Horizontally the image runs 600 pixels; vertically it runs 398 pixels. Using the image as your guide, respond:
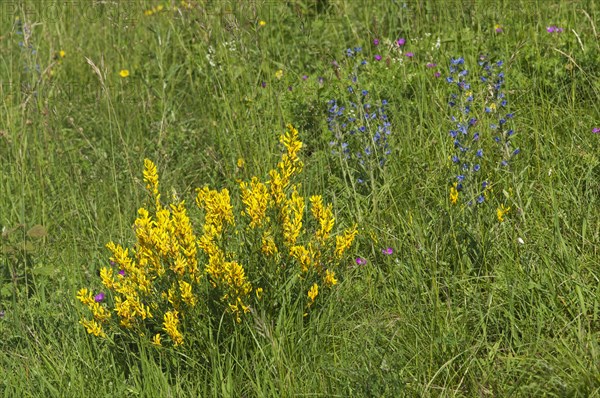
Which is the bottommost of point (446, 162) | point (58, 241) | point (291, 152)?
point (58, 241)

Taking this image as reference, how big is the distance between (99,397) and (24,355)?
392 millimetres

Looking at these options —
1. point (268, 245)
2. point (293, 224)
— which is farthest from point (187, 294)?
point (293, 224)

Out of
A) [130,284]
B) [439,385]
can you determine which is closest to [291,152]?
[130,284]

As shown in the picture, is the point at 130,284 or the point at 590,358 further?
the point at 130,284

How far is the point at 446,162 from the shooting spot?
321 centimetres

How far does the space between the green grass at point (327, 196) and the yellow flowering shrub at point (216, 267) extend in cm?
7

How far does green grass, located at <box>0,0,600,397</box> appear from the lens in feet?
8.18

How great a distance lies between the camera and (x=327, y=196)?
344 centimetres

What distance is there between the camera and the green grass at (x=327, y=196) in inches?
98.1

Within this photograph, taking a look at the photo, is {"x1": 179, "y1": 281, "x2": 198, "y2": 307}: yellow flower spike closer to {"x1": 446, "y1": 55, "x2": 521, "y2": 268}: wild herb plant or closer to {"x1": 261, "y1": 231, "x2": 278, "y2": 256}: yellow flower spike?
{"x1": 261, "y1": 231, "x2": 278, "y2": 256}: yellow flower spike

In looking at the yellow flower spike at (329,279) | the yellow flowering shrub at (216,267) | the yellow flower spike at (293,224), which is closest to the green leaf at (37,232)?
the yellow flowering shrub at (216,267)

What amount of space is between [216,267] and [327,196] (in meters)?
0.95

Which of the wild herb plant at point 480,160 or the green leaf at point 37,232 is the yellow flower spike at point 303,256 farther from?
the green leaf at point 37,232

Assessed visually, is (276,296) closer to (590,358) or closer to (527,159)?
(590,358)
